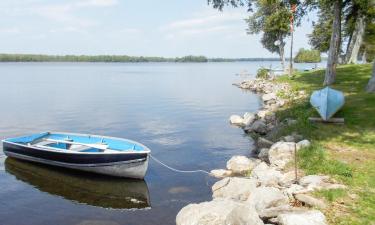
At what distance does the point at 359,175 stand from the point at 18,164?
57.3 ft

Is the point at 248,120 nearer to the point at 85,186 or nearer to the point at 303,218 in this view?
the point at 85,186

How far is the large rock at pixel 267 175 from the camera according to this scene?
14.7 meters

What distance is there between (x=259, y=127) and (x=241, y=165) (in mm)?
9778

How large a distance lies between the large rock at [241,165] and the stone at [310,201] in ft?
21.2

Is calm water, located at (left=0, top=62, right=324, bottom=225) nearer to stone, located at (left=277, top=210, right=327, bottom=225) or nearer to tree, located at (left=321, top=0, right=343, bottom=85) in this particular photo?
stone, located at (left=277, top=210, right=327, bottom=225)

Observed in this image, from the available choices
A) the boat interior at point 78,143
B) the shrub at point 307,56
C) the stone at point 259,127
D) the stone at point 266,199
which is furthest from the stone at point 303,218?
the shrub at point 307,56

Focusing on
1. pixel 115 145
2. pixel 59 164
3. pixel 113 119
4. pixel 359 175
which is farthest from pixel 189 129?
pixel 359 175

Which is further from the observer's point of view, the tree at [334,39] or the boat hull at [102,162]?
the tree at [334,39]

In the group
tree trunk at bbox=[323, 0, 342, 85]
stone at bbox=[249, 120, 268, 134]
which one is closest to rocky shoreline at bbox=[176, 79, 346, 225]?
stone at bbox=[249, 120, 268, 134]

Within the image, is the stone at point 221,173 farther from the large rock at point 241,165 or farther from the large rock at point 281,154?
the large rock at point 281,154

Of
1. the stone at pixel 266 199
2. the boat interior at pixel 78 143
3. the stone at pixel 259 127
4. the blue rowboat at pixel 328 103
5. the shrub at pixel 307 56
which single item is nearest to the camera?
the stone at pixel 266 199

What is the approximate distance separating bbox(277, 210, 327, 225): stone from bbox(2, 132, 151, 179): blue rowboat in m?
9.22

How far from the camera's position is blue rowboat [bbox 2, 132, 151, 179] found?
61.5 feet

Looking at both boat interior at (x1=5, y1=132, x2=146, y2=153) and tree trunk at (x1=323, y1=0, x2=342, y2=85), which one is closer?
boat interior at (x1=5, y1=132, x2=146, y2=153)
